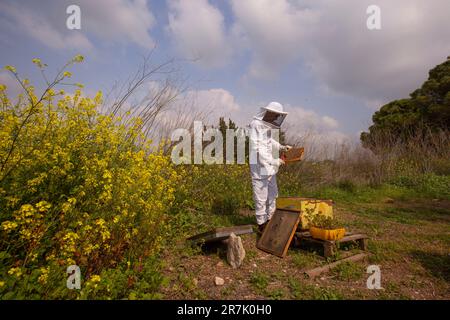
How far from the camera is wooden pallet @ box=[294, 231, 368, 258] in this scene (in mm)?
3742

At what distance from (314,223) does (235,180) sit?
2.62 metres

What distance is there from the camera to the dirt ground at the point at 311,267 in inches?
114

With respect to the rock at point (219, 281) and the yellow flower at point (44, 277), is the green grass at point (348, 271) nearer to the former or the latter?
the rock at point (219, 281)

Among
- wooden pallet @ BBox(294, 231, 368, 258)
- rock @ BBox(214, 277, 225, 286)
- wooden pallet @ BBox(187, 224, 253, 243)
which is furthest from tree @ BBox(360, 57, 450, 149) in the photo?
rock @ BBox(214, 277, 225, 286)

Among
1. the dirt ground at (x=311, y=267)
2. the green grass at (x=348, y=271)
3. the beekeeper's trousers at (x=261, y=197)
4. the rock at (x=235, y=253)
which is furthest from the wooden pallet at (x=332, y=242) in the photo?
the rock at (x=235, y=253)

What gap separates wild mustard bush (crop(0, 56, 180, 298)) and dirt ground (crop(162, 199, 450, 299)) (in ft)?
1.87

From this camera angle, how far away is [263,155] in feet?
15.1

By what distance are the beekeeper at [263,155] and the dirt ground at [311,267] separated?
22.6 inches

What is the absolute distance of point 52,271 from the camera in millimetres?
2203

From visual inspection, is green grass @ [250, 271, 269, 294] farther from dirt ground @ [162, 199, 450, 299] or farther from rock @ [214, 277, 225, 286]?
rock @ [214, 277, 225, 286]

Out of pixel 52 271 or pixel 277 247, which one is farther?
pixel 277 247
